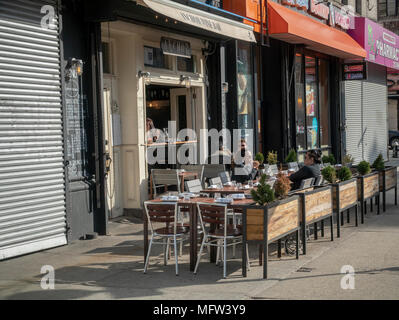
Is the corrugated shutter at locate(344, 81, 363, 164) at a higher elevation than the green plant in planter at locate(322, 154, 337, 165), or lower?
higher

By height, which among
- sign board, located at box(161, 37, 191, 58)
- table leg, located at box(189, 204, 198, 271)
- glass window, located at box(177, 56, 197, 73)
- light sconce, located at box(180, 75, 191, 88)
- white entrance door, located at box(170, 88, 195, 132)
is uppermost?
sign board, located at box(161, 37, 191, 58)

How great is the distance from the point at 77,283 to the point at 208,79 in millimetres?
8352

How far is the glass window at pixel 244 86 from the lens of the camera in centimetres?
1534

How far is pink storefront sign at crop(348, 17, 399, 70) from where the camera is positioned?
21.2 metres

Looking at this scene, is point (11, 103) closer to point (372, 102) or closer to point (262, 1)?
point (262, 1)

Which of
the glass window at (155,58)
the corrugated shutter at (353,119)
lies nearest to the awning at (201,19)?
the glass window at (155,58)

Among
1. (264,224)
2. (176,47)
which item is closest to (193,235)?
(264,224)

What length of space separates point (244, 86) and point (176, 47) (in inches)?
124

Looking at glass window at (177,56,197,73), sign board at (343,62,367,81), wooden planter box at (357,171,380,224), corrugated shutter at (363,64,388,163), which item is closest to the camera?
wooden planter box at (357,171,380,224)

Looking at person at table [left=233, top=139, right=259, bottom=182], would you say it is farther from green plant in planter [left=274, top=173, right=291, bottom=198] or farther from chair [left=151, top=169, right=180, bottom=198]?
green plant in planter [left=274, top=173, right=291, bottom=198]

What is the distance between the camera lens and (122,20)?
11156mm

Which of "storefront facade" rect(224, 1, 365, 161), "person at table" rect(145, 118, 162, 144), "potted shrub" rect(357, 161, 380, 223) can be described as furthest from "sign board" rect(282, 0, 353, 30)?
"potted shrub" rect(357, 161, 380, 223)

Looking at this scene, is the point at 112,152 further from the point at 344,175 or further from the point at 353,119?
the point at 353,119

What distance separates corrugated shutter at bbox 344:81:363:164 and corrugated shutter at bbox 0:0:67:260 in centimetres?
1489
